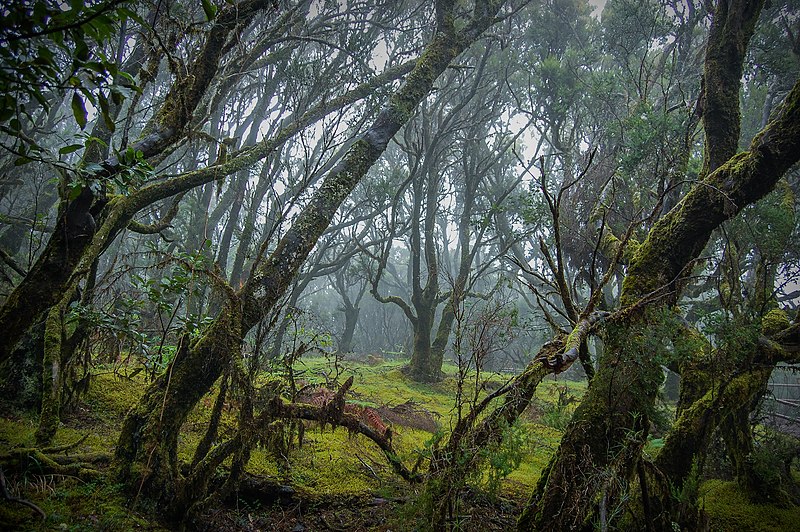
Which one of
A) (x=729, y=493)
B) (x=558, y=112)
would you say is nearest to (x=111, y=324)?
(x=729, y=493)

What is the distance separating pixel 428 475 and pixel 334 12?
33.4 ft

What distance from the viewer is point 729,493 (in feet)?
13.8

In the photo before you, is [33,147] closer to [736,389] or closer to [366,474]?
[366,474]

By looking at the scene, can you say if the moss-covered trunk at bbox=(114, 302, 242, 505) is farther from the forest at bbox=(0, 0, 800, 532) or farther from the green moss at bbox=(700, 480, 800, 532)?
the green moss at bbox=(700, 480, 800, 532)

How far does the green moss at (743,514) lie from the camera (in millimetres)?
3574

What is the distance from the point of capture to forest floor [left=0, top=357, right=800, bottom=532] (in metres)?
2.18

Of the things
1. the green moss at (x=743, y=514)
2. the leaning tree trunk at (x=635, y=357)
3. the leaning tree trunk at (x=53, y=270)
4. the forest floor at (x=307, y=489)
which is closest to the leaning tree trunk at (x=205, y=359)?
the forest floor at (x=307, y=489)

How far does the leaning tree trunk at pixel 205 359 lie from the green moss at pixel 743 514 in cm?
419

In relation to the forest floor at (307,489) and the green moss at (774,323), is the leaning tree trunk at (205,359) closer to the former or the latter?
the forest floor at (307,489)

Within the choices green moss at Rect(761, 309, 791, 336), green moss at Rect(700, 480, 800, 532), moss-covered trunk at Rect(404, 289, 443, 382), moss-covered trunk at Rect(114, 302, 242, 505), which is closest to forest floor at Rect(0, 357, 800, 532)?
green moss at Rect(700, 480, 800, 532)

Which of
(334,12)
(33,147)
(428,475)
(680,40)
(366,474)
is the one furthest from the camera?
(680,40)

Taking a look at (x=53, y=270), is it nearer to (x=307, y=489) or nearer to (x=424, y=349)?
(x=307, y=489)

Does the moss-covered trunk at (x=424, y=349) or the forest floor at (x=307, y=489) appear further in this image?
the moss-covered trunk at (x=424, y=349)

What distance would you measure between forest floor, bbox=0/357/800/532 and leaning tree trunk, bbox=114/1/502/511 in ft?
0.64
